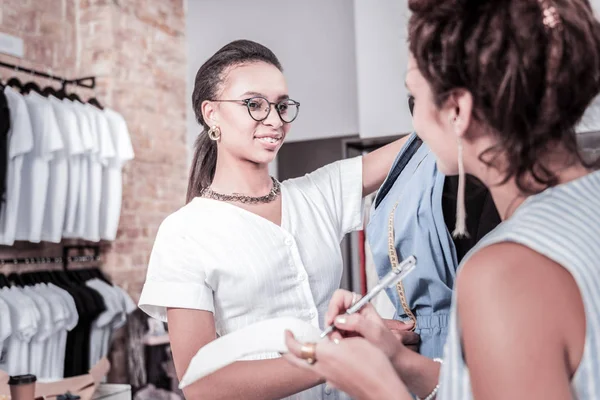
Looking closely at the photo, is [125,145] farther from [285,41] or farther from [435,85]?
[435,85]

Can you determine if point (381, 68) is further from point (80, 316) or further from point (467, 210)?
point (80, 316)

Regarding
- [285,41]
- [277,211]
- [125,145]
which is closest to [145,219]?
[125,145]

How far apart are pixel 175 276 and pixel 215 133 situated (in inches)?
16.0

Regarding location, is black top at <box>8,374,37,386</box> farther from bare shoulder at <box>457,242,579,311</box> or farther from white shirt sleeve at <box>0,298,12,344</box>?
bare shoulder at <box>457,242,579,311</box>

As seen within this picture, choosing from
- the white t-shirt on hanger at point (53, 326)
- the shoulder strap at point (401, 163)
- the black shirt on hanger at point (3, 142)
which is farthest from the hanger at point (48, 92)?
the shoulder strap at point (401, 163)

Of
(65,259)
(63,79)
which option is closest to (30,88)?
(63,79)

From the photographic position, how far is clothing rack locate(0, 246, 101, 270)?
3.64 m

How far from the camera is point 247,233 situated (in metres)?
1.56

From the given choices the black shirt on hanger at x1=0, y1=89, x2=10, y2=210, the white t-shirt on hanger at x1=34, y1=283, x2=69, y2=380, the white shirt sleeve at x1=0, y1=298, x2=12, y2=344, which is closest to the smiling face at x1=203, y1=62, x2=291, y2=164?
the black shirt on hanger at x1=0, y1=89, x2=10, y2=210

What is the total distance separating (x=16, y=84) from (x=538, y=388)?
11.3ft

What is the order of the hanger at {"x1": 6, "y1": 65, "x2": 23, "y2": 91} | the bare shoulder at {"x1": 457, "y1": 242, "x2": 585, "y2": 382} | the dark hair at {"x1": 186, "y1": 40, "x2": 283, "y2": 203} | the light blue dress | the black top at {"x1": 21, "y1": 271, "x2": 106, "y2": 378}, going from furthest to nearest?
the black top at {"x1": 21, "y1": 271, "x2": 106, "y2": 378} < the hanger at {"x1": 6, "y1": 65, "x2": 23, "y2": 91} < the dark hair at {"x1": 186, "y1": 40, "x2": 283, "y2": 203} < the light blue dress < the bare shoulder at {"x1": 457, "y1": 242, "x2": 585, "y2": 382}

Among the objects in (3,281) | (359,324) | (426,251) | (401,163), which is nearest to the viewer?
(359,324)

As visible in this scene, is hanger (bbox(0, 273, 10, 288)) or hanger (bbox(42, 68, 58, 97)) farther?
hanger (bbox(42, 68, 58, 97))

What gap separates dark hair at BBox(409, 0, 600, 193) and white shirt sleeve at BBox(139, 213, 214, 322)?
0.77 meters
